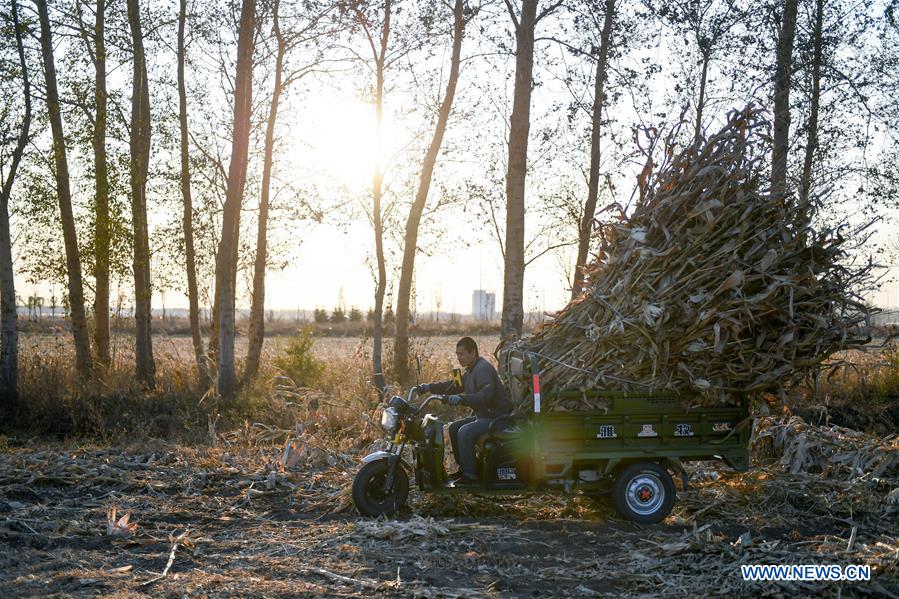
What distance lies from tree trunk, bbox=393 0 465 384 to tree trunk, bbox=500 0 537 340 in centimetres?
386

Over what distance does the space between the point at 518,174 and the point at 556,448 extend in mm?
7809

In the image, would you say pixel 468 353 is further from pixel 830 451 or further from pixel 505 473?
pixel 830 451

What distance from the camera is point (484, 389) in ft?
28.8

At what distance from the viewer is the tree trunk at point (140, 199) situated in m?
20.6

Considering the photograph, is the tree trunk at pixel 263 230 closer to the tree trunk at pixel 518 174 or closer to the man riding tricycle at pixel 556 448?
the tree trunk at pixel 518 174

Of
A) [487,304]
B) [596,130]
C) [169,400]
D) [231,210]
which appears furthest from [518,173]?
[487,304]

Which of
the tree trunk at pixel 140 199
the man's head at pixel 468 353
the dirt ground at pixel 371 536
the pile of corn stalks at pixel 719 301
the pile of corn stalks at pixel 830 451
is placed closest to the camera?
the dirt ground at pixel 371 536

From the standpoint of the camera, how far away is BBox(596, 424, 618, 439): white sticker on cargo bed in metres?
8.62

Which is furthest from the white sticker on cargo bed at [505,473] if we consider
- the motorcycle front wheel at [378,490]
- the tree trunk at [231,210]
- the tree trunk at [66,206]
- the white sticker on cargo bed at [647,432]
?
the tree trunk at [66,206]

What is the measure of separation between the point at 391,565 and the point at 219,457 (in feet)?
16.4

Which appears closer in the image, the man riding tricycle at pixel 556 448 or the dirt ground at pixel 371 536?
the dirt ground at pixel 371 536

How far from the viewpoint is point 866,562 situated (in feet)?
21.7

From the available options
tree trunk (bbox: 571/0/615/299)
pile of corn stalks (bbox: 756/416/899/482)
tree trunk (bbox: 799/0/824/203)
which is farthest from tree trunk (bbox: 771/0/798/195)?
pile of corn stalks (bbox: 756/416/899/482)

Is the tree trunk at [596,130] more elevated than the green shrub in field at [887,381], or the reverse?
the tree trunk at [596,130]
